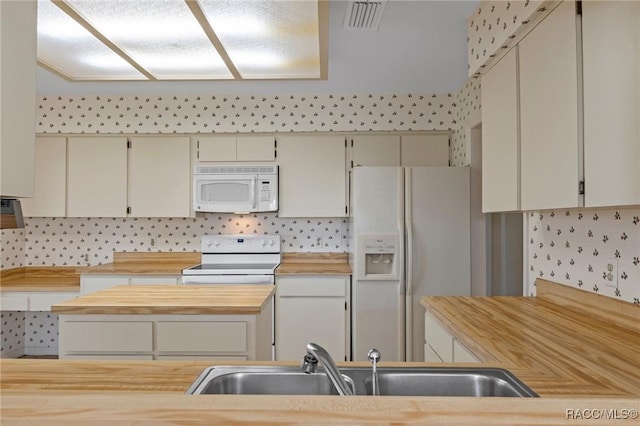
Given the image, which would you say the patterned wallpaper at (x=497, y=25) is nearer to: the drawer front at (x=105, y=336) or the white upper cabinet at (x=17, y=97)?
the white upper cabinet at (x=17, y=97)

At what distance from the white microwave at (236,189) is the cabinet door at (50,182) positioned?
1.25 metres

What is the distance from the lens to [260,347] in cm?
215

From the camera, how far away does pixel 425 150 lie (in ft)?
13.0

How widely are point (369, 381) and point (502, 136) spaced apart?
4.33 feet

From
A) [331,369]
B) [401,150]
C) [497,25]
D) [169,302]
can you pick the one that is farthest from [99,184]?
[331,369]

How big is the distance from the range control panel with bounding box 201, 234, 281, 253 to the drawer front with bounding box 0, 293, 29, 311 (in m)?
1.51

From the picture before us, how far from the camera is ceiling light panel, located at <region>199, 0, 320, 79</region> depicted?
6.66 feet

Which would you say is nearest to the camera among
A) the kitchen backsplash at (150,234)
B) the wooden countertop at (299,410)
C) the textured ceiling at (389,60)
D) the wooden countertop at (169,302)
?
the wooden countertop at (299,410)

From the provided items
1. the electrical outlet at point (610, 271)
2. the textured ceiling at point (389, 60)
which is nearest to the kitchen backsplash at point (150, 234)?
the textured ceiling at point (389, 60)

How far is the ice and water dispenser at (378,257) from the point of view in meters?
3.37

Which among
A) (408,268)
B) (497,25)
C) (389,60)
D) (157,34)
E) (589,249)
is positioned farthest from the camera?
(408,268)

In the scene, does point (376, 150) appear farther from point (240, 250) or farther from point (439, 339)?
point (439, 339)

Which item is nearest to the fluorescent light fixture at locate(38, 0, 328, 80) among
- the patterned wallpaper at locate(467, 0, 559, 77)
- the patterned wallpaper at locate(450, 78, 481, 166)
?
the patterned wallpaper at locate(467, 0, 559, 77)

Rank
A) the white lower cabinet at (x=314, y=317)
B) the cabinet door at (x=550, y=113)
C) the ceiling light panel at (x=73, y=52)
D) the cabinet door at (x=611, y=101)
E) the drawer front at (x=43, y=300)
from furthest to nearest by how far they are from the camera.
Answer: the drawer front at (x=43, y=300), the white lower cabinet at (x=314, y=317), the ceiling light panel at (x=73, y=52), the cabinet door at (x=550, y=113), the cabinet door at (x=611, y=101)
